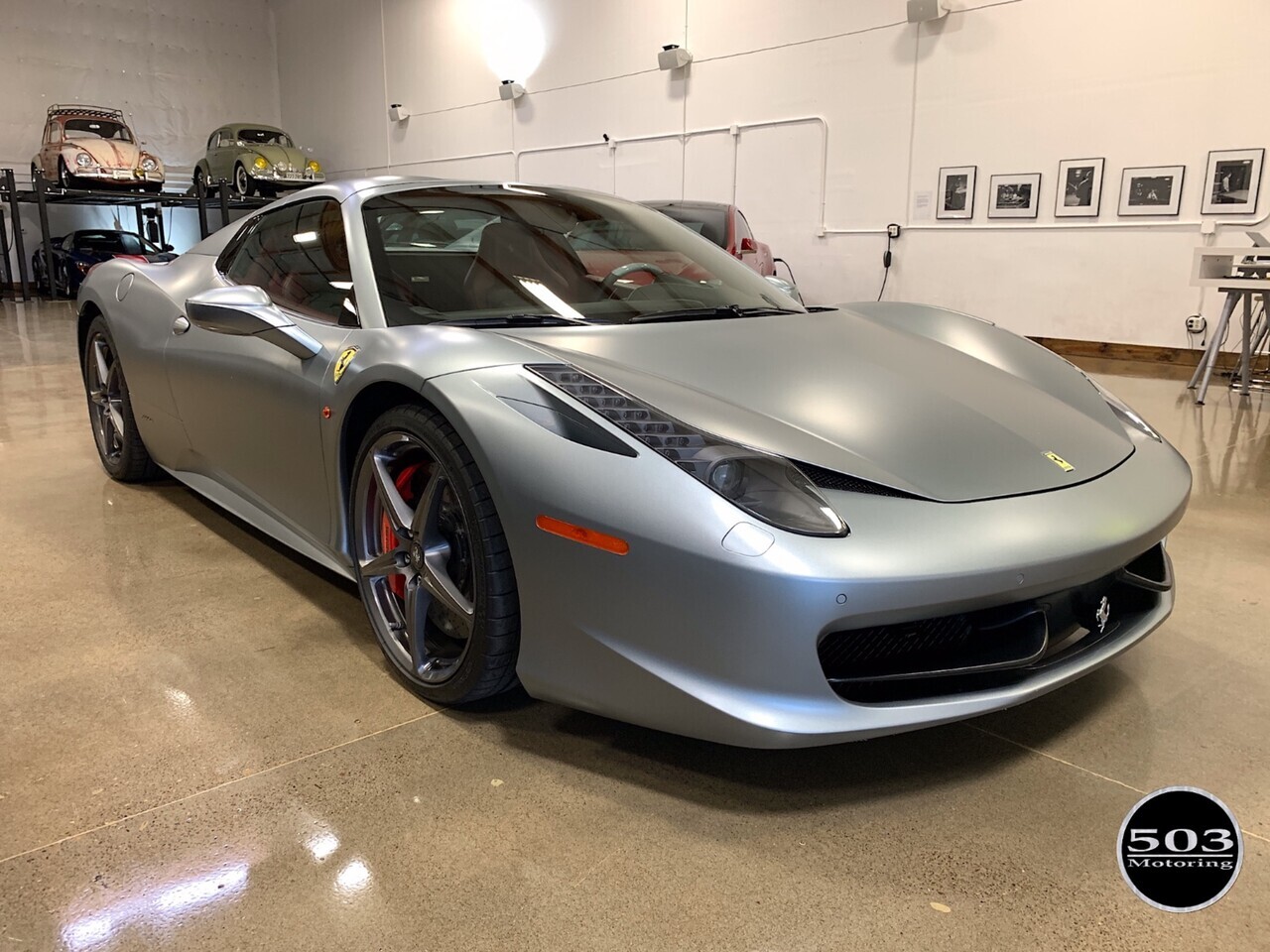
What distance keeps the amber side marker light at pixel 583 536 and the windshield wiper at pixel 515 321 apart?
56 cm

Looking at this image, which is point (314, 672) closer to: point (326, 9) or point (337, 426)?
point (337, 426)

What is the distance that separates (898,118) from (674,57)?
297 cm

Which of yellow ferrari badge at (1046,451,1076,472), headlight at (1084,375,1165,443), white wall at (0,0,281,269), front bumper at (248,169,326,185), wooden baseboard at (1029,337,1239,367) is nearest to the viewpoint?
yellow ferrari badge at (1046,451,1076,472)

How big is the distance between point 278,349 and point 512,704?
3.24 feet

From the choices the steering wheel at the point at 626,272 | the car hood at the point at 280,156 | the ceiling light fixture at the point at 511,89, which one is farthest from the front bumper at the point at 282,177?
the steering wheel at the point at 626,272

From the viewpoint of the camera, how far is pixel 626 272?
7.27 ft

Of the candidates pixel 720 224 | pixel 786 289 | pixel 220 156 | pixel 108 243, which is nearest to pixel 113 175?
pixel 108 243

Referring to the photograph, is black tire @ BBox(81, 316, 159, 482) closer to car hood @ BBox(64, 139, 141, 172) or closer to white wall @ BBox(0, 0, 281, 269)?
car hood @ BBox(64, 139, 141, 172)

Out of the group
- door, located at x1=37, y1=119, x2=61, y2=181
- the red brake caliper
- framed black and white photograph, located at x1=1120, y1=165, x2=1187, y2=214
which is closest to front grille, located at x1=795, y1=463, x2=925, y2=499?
the red brake caliper

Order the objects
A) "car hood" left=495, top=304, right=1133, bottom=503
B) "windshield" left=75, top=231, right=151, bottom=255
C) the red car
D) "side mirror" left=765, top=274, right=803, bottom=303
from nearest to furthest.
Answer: "car hood" left=495, top=304, right=1133, bottom=503 < "side mirror" left=765, top=274, right=803, bottom=303 < the red car < "windshield" left=75, top=231, right=151, bottom=255

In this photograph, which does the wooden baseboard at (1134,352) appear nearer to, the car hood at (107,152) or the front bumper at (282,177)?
the front bumper at (282,177)

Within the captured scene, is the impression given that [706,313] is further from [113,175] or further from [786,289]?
[113,175]

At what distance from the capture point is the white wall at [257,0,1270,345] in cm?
729

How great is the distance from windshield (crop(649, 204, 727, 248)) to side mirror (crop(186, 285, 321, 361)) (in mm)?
5024
